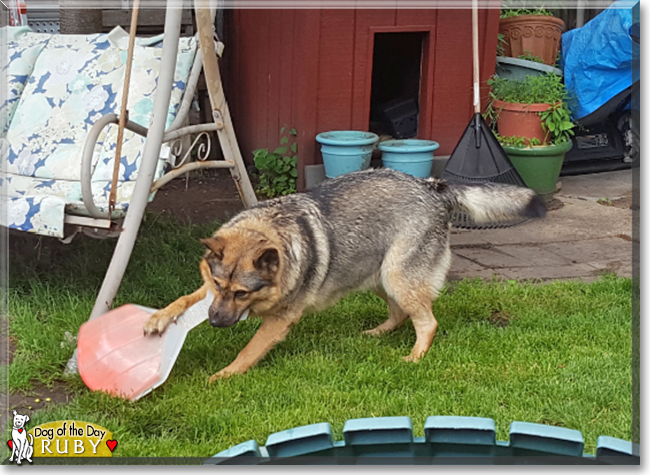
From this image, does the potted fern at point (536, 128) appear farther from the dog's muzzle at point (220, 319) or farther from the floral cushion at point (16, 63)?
→ the dog's muzzle at point (220, 319)

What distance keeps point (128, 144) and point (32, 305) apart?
110cm

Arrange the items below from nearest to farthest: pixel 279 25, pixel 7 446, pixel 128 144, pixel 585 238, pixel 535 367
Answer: pixel 7 446 → pixel 535 367 → pixel 128 144 → pixel 585 238 → pixel 279 25

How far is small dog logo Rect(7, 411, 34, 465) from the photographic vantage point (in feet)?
9.64

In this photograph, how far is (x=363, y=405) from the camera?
3438mm

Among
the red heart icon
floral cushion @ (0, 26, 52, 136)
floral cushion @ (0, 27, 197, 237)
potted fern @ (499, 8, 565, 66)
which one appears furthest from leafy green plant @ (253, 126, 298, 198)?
the red heart icon

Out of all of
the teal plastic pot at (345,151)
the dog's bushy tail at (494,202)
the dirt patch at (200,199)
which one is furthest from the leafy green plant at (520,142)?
the dog's bushy tail at (494,202)

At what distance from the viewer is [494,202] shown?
3977mm

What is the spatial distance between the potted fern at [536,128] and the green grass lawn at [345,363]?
1943 millimetres

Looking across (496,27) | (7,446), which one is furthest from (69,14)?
(7,446)

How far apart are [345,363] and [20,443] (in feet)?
4.96

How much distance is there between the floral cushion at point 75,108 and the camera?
15.4 ft

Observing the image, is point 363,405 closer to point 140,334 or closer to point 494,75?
point 140,334

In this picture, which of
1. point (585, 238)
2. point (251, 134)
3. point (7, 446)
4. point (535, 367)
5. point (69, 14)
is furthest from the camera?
point (251, 134)

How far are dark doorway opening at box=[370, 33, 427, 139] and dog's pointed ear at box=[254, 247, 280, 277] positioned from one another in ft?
13.4
